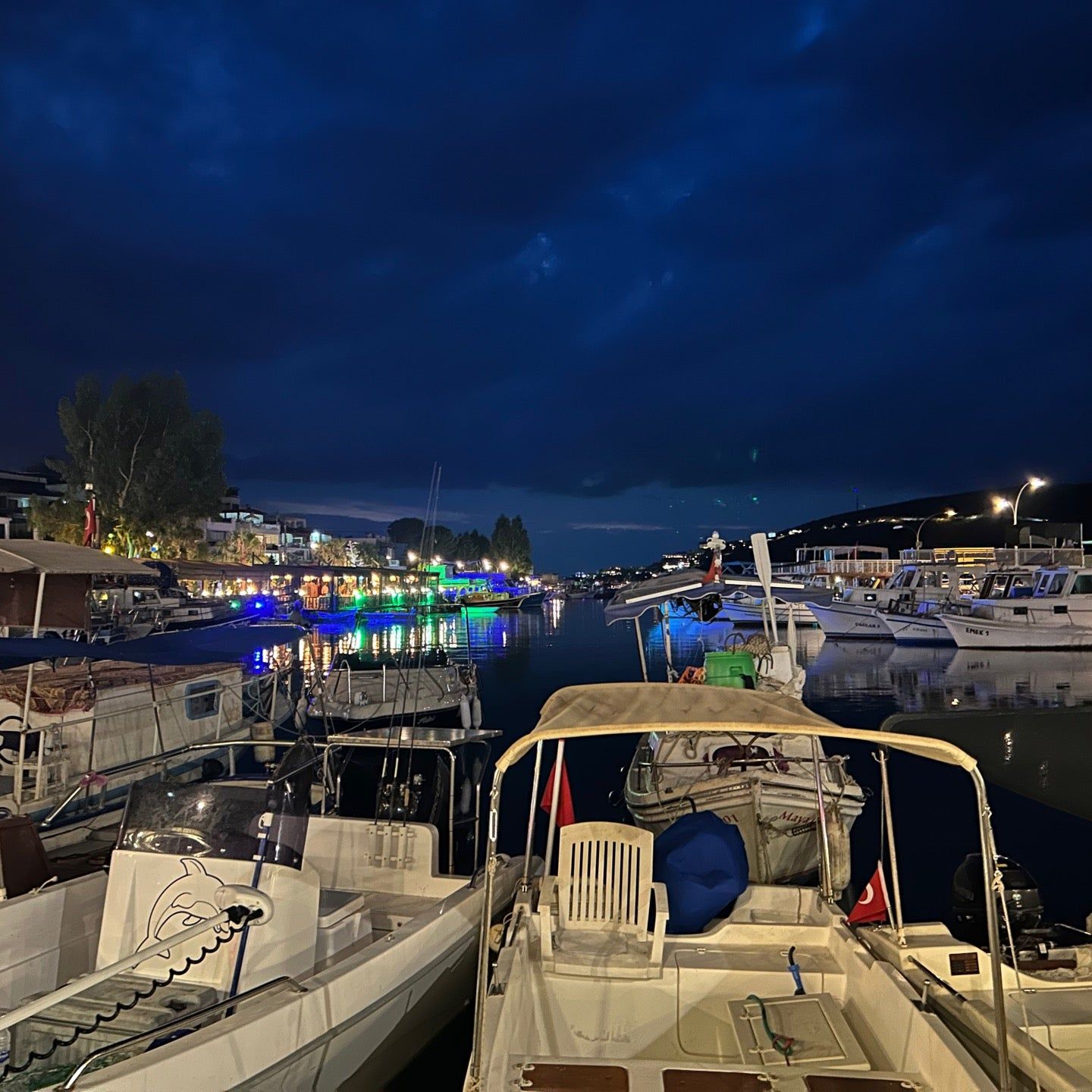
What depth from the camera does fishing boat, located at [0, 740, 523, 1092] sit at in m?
4.61

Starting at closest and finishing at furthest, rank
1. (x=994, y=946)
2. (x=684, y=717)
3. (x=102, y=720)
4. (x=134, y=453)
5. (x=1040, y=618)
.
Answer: (x=994, y=946), (x=684, y=717), (x=102, y=720), (x=1040, y=618), (x=134, y=453)

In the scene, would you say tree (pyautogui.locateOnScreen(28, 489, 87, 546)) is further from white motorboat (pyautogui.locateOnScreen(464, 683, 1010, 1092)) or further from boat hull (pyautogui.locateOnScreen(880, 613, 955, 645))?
white motorboat (pyautogui.locateOnScreen(464, 683, 1010, 1092))

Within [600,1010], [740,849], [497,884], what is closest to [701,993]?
[600,1010]

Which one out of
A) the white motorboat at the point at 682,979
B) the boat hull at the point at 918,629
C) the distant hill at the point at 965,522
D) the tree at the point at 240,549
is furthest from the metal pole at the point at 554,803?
the distant hill at the point at 965,522

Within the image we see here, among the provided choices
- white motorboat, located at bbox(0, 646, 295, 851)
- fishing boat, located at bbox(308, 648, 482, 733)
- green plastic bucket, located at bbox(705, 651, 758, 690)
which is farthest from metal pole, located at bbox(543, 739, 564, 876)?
fishing boat, located at bbox(308, 648, 482, 733)

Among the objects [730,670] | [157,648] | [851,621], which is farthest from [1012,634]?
[157,648]

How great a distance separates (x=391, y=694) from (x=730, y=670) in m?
10.6

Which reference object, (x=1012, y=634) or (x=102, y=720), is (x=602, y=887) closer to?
(x=102, y=720)

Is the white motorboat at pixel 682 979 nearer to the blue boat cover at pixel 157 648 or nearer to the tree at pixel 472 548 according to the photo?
the blue boat cover at pixel 157 648

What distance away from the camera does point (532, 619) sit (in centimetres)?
9200

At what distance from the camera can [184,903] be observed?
5.55 m

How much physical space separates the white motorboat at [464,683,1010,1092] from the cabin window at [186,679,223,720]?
423 inches

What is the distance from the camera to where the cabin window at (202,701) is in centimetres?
1569

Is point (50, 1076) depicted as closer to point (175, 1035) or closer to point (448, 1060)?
point (175, 1035)
